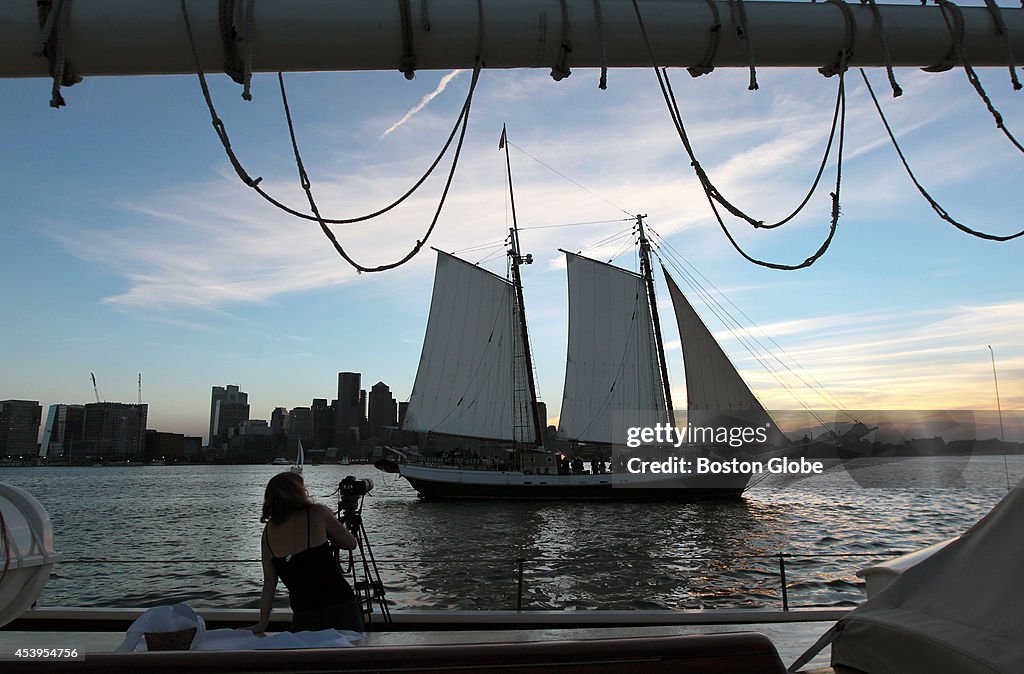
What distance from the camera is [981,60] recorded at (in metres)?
4.22

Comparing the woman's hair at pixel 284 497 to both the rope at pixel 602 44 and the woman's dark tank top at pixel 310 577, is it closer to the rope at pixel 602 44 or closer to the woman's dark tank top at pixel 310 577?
the woman's dark tank top at pixel 310 577

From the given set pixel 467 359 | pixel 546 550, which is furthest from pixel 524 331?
pixel 546 550

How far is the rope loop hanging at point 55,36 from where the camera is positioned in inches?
123

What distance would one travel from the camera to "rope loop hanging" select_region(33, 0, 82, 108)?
312cm

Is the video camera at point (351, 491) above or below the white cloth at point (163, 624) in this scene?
above

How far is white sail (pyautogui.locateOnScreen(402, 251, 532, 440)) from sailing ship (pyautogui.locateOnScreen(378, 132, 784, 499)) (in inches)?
2.9

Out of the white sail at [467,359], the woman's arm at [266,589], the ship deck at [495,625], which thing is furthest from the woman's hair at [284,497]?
the white sail at [467,359]

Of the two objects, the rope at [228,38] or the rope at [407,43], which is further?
the rope at [407,43]

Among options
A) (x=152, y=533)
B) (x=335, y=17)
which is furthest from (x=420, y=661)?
(x=152, y=533)

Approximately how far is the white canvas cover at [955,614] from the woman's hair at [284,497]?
2574 mm

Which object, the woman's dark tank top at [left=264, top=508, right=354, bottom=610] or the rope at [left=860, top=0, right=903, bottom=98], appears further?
the rope at [left=860, top=0, right=903, bottom=98]

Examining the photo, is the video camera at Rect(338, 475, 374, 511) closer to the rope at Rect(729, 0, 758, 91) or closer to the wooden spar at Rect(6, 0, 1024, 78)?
the wooden spar at Rect(6, 0, 1024, 78)

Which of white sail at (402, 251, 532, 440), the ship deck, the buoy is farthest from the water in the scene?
white sail at (402, 251, 532, 440)

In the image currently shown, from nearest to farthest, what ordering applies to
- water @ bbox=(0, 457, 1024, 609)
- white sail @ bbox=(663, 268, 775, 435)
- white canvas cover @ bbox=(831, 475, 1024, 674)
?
1. white canvas cover @ bbox=(831, 475, 1024, 674)
2. water @ bbox=(0, 457, 1024, 609)
3. white sail @ bbox=(663, 268, 775, 435)
